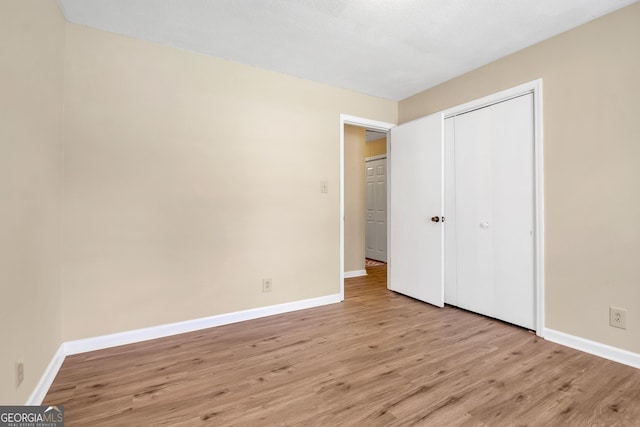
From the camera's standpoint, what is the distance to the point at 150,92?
241cm

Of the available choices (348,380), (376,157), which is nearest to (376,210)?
(376,157)

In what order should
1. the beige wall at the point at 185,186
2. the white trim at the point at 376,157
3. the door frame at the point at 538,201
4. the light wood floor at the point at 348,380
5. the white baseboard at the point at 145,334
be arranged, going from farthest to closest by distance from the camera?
the white trim at the point at 376,157, the door frame at the point at 538,201, the beige wall at the point at 185,186, the white baseboard at the point at 145,334, the light wood floor at the point at 348,380

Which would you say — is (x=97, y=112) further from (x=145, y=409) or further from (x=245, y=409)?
(x=245, y=409)

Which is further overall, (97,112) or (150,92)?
(150,92)

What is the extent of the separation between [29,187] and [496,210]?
3439 mm

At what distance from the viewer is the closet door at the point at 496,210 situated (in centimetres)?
256

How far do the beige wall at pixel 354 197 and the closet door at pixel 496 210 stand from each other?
1.79 meters

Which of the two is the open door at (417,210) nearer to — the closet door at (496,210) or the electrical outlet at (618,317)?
the closet door at (496,210)

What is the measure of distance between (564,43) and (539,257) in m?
1.72

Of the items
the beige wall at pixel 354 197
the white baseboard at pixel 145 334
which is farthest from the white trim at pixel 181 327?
the beige wall at pixel 354 197

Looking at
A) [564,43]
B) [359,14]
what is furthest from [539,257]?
[359,14]

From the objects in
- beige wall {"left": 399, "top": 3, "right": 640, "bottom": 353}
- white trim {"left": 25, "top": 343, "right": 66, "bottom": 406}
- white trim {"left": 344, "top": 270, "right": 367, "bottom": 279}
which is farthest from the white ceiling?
white trim {"left": 344, "top": 270, "right": 367, "bottom": 279}

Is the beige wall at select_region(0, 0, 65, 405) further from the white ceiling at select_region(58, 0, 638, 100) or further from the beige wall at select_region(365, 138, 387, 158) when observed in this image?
the beige wall at select_region(365, 138, 387, 158)

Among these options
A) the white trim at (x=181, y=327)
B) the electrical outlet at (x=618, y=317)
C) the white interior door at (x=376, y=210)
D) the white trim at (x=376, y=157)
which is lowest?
the white trim at (x=181, y=327)
